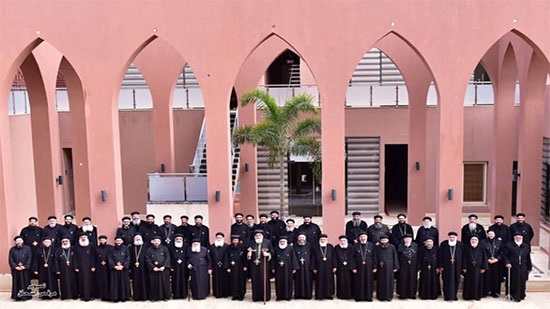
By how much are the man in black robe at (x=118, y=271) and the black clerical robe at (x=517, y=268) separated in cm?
672

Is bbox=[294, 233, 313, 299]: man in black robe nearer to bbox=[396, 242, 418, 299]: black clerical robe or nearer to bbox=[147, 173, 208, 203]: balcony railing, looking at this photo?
bbox=[396, 242, 418, 299]: black clerical robe

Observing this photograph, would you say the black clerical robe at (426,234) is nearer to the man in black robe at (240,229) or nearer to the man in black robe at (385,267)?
the man in black robe at (385,267)

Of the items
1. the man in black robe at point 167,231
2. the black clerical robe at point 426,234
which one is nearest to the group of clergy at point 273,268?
the black clerical robe at point 426,234

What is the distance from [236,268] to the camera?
10344 millimetres

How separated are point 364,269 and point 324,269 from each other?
2.32 ft

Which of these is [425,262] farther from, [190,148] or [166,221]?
[190,148]

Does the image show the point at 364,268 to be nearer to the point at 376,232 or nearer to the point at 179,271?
the point at 376,232

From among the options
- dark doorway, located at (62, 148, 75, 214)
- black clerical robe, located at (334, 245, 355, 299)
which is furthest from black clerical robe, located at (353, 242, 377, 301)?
dark doorway, located at (62, 148, 75, 214)

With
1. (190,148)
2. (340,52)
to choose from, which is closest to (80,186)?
(190,148)

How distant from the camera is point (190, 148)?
1831 centimetres

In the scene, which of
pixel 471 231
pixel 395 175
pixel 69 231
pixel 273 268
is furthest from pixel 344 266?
pixel 395 175

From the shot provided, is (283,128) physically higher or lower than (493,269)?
higher

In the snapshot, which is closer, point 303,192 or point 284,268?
point 284,268

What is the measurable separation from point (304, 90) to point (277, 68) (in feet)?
19.0
